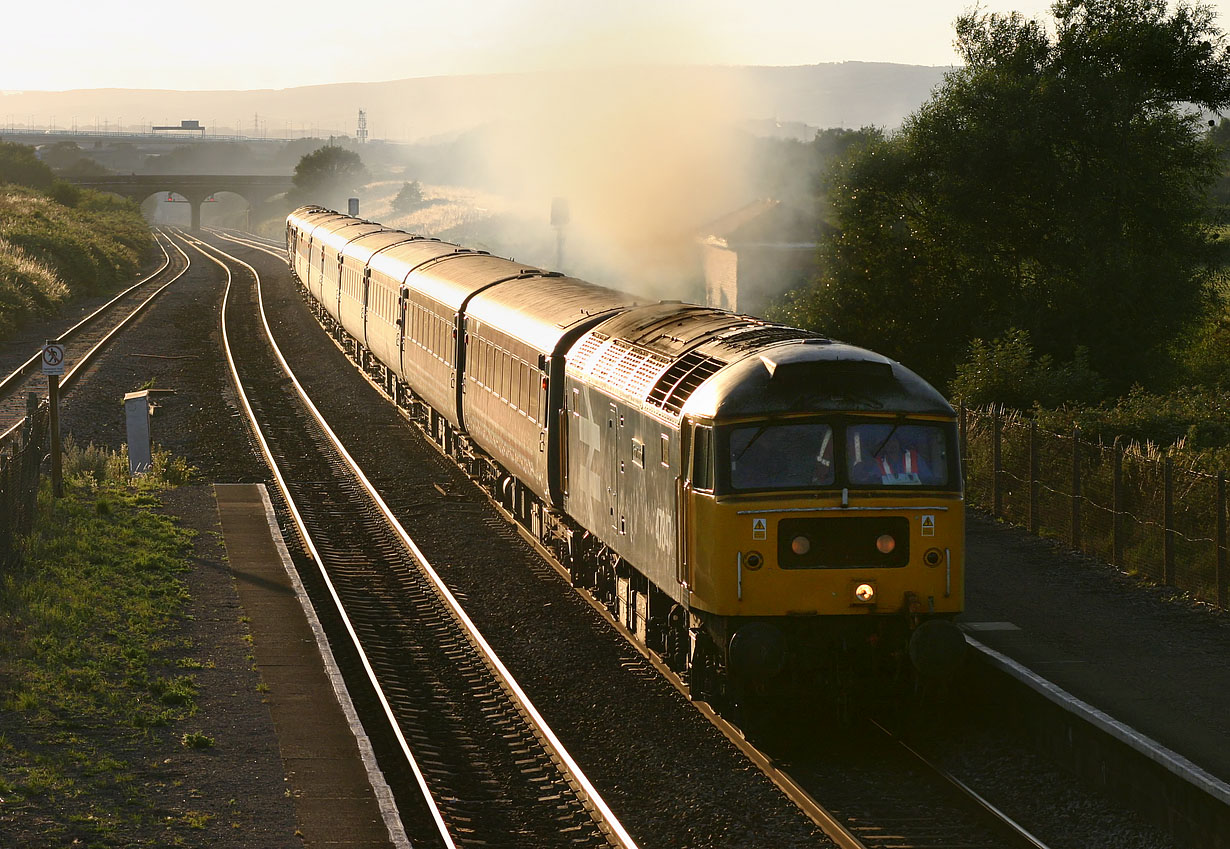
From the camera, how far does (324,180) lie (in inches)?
5807

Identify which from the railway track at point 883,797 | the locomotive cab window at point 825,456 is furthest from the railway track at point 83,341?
the railway track at point 883,797

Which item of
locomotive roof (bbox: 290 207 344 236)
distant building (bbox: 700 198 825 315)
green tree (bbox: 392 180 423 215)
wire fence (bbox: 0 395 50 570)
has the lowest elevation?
wire fence (bbox: 0 395 50 570)

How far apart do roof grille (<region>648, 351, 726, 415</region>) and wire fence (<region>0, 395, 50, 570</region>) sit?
323 inches

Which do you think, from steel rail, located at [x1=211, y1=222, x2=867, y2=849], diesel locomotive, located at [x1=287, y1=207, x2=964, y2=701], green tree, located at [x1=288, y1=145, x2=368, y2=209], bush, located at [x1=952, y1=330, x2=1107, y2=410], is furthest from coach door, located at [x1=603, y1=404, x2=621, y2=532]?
green tree, located at [x1=288, y1=145, x2=368, y2=209]

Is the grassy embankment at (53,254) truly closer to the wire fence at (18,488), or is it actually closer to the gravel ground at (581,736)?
the wire fence at (18,488)

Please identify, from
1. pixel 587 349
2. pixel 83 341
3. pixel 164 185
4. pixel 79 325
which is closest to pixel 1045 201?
pixel 587 349

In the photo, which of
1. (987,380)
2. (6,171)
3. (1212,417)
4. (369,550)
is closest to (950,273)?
(987,380)

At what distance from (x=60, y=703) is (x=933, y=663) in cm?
747

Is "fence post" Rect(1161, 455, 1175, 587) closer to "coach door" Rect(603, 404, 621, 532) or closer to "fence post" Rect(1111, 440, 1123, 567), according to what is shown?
"fence post" Rect(1111, 440, 1123, 567)

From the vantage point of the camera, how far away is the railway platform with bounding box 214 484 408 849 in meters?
10.1

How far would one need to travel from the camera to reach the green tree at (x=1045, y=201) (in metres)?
31.4

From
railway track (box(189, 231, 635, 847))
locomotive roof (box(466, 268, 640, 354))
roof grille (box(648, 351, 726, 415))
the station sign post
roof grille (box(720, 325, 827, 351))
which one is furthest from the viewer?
the station sign post

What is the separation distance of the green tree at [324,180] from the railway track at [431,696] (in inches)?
4963

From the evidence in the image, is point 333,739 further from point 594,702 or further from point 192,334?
point 192,334
